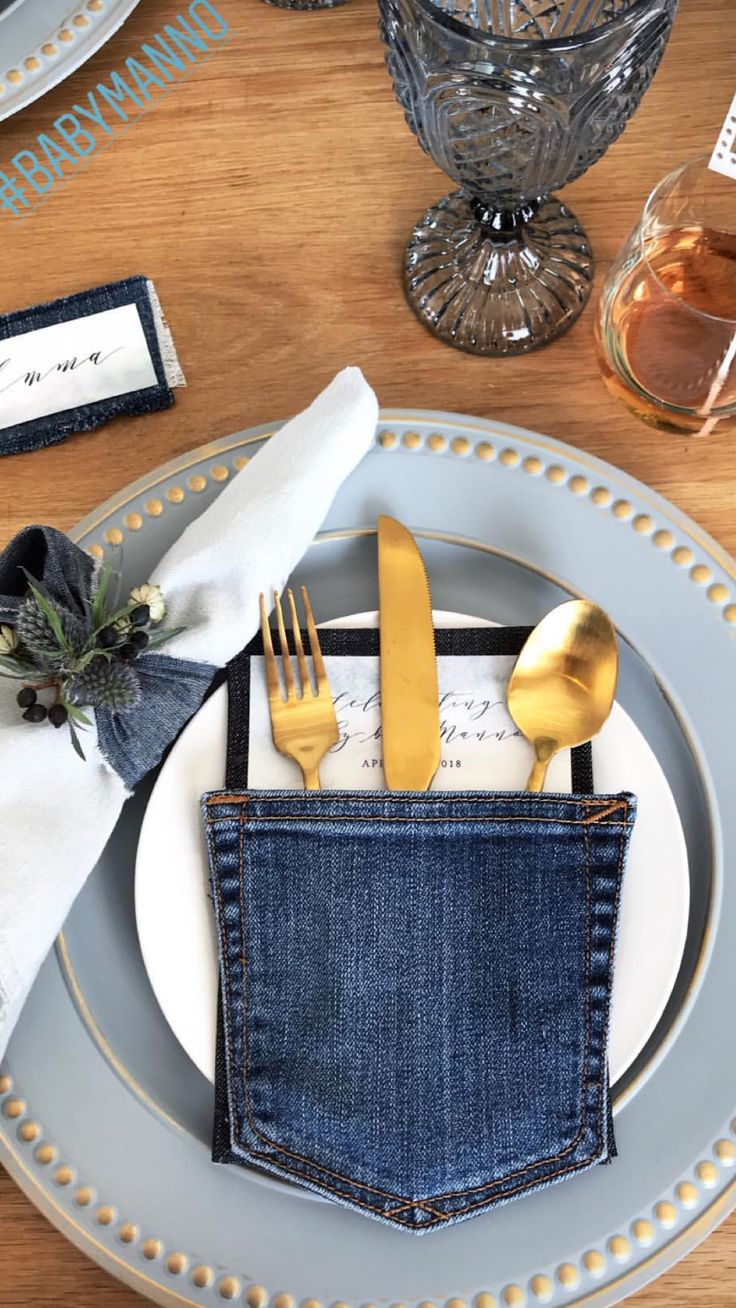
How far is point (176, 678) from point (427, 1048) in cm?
17

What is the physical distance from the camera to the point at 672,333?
53 centimetres

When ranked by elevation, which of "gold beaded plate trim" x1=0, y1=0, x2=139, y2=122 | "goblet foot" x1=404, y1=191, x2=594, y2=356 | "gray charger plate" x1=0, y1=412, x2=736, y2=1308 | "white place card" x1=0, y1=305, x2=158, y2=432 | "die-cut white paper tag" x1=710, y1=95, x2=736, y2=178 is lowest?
"gray charger plate" x1=0, y1=412, x2=736, y2=1308

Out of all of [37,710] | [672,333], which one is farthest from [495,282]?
[37,710]

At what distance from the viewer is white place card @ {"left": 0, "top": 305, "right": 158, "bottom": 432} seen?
531 mm

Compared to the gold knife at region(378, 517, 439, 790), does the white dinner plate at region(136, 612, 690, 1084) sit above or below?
below

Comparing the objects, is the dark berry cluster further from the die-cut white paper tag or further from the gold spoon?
the die-cut white paper tag

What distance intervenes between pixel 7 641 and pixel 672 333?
34cm

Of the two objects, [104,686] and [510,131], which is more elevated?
[510,131]

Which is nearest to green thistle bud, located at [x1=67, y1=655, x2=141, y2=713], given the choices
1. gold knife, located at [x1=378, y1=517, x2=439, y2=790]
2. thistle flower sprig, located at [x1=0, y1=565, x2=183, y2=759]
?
thistle flower sprig, located at [x1=0, y1=565, x2=183, y2=759]

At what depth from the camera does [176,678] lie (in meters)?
0.45

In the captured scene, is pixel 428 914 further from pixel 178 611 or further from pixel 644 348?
pixel 644 348

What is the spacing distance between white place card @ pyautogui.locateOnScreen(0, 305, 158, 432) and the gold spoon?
0.78ft

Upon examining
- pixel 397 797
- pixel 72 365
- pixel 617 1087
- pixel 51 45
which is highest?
pixel 51 45

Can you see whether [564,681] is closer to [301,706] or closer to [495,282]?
[301,706]
